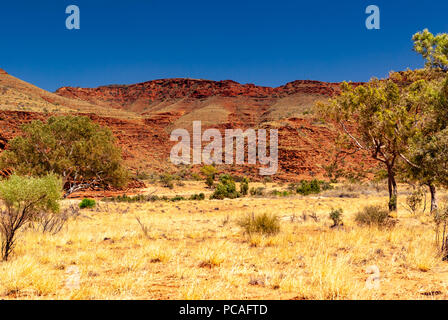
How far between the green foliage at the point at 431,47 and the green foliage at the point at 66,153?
1984 cm

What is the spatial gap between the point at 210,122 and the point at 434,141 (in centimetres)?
7124

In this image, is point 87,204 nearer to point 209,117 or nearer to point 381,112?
point 381,112

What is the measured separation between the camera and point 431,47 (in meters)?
11.4

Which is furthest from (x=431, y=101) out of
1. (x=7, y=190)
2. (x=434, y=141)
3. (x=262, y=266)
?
(x=7, y=190)

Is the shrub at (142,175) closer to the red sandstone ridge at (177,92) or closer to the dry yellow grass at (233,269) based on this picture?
the dry yellow grass at (233,269)

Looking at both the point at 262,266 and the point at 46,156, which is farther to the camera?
the point at 46,156

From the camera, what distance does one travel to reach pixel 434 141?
7230mm

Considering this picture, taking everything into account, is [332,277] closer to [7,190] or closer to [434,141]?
[434,141]

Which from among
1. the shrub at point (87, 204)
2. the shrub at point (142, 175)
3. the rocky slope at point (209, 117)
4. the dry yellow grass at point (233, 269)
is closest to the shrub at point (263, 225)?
the dry yellow grass at point (233, 269)

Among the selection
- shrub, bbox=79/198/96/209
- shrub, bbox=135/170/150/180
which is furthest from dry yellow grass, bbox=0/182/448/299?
shrub, bbox=135/170/150/180

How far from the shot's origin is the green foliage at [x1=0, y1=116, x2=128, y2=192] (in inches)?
828

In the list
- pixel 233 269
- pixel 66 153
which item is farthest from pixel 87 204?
pixel 233 269

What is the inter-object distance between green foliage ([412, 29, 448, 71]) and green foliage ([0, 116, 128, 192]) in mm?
19837

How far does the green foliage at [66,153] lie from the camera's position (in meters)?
21.0
